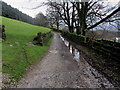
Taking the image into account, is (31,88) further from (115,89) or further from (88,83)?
(115,89)

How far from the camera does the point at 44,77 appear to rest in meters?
3.86

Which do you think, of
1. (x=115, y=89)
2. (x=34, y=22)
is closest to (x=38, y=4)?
(x=115, y=89)

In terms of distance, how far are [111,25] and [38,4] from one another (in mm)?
9036

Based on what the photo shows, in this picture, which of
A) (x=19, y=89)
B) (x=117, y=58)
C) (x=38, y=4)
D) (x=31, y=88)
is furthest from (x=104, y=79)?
(x=38, y=4)

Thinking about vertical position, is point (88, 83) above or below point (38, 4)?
below

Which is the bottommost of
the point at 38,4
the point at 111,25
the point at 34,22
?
the point at 111,25

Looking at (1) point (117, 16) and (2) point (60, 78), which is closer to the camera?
(2) point (60, 78)

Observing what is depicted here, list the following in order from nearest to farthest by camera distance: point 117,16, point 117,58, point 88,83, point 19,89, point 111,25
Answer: point 19,89 < point 88,83 < point 117,58 < point 117,16 < point 111,25

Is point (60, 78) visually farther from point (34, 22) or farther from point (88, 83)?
point (34, 22)

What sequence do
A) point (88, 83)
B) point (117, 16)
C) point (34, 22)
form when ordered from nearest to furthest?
point (88, 83)
point (117, 16)
point (34, 22)

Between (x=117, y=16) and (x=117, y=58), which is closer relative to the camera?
(x=117, y=58)

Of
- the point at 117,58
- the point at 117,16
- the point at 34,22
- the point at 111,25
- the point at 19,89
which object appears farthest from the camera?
the point at 34,22

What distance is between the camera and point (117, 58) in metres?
5.40

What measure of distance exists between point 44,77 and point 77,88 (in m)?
1.49
